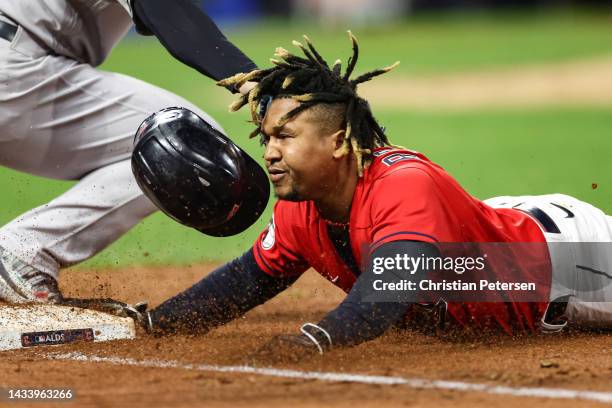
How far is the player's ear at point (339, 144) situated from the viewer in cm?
452

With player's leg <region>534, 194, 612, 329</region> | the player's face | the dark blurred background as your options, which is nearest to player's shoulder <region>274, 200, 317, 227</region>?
the player's face

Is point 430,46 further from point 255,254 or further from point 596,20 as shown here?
point 255,254

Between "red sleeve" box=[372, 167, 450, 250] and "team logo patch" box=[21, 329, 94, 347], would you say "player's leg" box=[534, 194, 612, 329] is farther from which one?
"team logo patch" box=[21, 329, 94, 347]

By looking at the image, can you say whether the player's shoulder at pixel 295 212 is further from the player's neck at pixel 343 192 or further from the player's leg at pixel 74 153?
the player's leg at pixel 74 153

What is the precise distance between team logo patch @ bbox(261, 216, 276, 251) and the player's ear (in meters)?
0.66

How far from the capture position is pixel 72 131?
562 cm

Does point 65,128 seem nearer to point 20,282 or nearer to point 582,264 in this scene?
point 20,282

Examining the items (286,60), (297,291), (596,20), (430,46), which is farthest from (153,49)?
(286,60)

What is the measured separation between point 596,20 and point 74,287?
27408 mm

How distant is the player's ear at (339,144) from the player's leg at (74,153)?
1.20 meters

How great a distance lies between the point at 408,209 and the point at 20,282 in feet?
7.05

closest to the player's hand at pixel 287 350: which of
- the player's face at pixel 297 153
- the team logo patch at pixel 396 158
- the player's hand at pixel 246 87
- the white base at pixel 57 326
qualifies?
the player's face at pixel 297 153

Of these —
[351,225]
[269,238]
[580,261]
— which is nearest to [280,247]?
[269,238]

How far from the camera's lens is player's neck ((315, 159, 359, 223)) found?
4.63 meters
